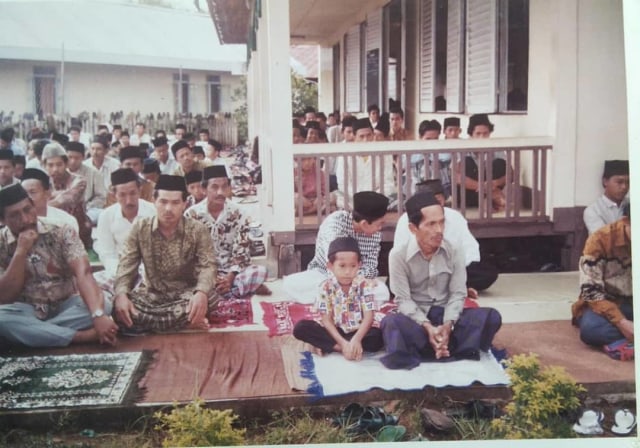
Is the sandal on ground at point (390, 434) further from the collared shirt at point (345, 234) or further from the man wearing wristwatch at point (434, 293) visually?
the collared shirt at point (345, 234)

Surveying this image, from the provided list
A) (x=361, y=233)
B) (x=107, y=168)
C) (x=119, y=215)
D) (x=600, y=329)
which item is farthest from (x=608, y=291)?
(x=107, y=168)

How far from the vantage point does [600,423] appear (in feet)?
13.1

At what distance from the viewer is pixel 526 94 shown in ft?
14.5

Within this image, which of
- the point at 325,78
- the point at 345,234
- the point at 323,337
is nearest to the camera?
the point at 323,337

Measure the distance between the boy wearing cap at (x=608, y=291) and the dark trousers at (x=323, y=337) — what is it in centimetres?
103

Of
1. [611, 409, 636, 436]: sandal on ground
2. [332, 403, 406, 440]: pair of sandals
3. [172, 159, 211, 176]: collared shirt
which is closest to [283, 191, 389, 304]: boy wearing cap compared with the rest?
[332, 403, 406, 440]: pair of sandals

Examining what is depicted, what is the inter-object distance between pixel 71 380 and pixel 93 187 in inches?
37.3

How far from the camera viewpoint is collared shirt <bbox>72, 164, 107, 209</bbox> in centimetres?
406


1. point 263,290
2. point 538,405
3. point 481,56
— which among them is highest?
point 481,56

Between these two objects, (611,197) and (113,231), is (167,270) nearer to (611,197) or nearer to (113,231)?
(113,231)

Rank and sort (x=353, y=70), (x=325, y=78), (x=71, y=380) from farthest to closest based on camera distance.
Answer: (x=353, y=70) < (x=325, y=78) < (x=71, y=380)

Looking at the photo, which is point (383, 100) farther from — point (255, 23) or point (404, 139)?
point (255, 23)

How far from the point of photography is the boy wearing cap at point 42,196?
4.05 meters

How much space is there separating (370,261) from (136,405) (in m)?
1.33
